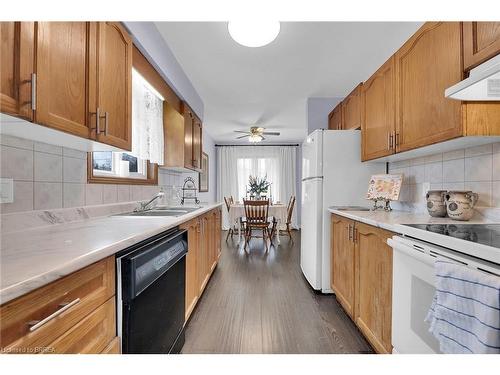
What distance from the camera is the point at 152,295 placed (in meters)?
1.13

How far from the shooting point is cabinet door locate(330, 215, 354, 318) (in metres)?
1.93

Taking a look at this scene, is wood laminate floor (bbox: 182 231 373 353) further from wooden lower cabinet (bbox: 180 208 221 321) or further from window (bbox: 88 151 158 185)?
window (bbox: 88 151 158 185)

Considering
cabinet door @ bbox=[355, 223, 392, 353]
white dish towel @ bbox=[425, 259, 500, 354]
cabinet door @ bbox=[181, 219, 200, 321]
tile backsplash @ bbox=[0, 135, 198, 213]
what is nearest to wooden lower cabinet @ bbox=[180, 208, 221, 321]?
cabinet door @ bbox=[181, 219, 200, 321]

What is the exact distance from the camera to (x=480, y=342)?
715 millimetres

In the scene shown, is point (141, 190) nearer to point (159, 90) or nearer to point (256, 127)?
point (159, 90)

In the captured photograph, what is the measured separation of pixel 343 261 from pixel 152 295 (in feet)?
5.29

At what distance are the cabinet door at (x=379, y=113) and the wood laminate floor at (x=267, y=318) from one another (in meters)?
1.43

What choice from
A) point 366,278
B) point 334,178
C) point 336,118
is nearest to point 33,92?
point 366,278

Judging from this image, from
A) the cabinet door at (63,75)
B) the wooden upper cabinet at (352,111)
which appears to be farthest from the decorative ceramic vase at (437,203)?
the cabinet door at (63,75)

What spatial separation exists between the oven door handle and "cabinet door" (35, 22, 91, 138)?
1598 millimetres

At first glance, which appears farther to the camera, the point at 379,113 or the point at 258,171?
the point at 258,171

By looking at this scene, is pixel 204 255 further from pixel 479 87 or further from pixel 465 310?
pixel 479 87
